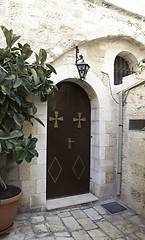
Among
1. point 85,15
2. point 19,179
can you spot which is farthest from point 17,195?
point 85,15

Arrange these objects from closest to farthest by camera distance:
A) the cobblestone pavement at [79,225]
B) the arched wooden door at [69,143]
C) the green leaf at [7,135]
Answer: the green leaf at [7,135] → the cobblestone pavement at [79,225] → the arched wooden door at [69,143]

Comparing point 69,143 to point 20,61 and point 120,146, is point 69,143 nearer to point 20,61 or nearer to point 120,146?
point 120,146

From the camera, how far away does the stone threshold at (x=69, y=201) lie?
322 cm

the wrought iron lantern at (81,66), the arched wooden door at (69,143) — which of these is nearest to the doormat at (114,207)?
the arched wooden door at (69,143)

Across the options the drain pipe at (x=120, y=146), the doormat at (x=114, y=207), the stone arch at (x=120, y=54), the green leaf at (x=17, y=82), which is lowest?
the doormat at (x=114, y=207)

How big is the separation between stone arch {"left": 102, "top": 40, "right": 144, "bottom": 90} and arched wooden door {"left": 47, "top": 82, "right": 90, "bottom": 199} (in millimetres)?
601

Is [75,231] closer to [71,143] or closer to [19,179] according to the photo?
[19,179]

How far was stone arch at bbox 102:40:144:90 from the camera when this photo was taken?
3688 mm

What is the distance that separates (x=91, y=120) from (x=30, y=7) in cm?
213

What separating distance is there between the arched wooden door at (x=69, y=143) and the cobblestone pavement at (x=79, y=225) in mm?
492

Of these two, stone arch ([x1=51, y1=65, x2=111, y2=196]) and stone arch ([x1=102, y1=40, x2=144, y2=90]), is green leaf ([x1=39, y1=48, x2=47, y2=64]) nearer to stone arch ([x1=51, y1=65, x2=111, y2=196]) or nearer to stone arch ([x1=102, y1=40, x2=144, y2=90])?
stone arch ([x1=51, y1=65, x2=111, y2=196])

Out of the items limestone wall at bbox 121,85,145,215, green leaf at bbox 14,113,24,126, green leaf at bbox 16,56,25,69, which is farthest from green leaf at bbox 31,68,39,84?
limestone wall at bbox 121,85,145,215

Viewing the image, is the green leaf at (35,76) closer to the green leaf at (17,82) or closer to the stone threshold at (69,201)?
the green leaf at (17,82)

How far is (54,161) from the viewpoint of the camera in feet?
11.5
